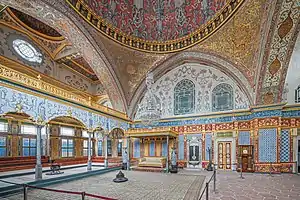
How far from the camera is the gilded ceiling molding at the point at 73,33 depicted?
7930 millimetres

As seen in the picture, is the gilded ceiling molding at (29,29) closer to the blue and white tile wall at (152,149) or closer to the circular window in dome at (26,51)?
the circular window in dome at (26,51)

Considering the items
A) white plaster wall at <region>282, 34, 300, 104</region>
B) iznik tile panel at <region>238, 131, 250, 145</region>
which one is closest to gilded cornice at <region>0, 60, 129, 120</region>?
iznik tile panel at <region>238, 131, 250, 145</region>

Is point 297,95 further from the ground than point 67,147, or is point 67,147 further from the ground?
point 297,95

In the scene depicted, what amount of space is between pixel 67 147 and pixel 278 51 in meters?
15.3

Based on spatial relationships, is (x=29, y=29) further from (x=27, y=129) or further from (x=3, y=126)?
(x=27, y=129)

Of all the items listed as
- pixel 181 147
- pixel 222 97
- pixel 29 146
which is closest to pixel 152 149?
pixel 181 147

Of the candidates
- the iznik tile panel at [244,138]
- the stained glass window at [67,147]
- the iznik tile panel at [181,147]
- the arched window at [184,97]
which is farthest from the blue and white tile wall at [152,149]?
the stained glass window at [67,147]

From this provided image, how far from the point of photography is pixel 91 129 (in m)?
10.3

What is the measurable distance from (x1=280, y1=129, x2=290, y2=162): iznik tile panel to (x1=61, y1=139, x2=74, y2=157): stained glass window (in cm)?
1436

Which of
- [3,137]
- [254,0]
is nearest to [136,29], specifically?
[254,0]

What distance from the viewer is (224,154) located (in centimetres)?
1215

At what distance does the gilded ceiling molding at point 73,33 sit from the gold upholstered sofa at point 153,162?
4.36 meters

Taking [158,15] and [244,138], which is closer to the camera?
[244,138]

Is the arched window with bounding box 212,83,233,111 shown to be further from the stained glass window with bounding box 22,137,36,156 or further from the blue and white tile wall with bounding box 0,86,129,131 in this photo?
the stained glass window with bounding box 22,137,36,156
